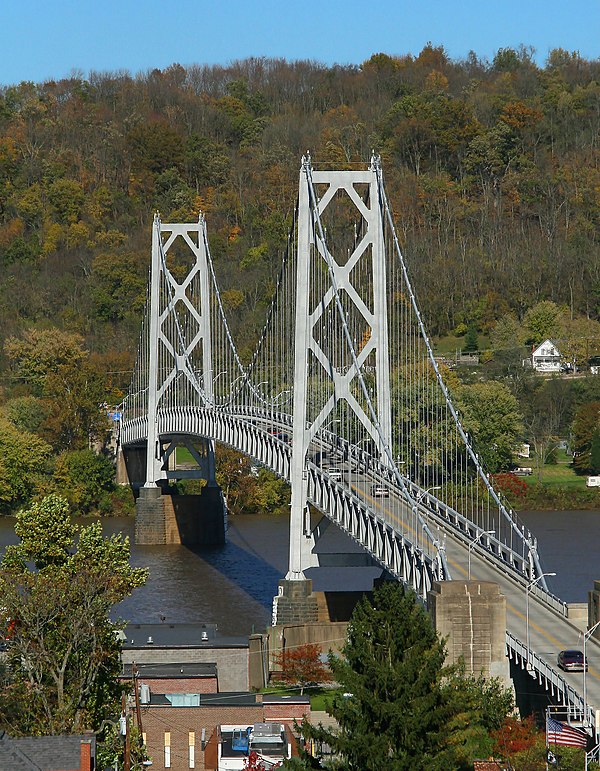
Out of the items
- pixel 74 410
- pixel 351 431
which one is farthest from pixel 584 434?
pixel 351 431

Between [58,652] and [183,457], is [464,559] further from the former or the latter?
[183,457]

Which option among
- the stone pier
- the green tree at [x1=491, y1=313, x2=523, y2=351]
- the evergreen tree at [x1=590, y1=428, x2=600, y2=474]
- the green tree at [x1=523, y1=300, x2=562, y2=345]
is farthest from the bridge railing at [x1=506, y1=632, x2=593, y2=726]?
the green tree at [x1=523, y1=300, x2=562, y2=345]

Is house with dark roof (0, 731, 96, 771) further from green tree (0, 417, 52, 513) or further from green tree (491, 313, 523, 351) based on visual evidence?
green tree (491, 313, 523, 351)

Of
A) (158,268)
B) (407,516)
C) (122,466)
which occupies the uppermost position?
(158,268)

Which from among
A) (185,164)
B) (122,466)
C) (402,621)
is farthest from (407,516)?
(185,164)

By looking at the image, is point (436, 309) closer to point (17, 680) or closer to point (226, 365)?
point (226, 365)

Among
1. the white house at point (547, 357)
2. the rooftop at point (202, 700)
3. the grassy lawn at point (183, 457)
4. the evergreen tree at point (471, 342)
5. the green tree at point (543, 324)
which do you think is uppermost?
the green tree at point (543, 324)

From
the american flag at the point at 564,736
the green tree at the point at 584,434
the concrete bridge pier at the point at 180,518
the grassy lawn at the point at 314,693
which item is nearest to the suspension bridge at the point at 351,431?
the concrete bridge pier at the point at 180,518

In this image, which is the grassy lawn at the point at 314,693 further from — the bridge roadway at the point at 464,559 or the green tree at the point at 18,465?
the green tree at the point at 18,465
